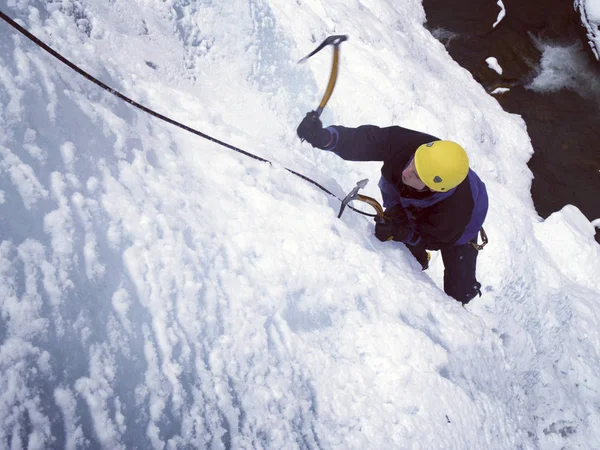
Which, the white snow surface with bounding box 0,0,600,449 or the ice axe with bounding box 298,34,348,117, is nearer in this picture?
the white snow surface with bounding box 0,0,600,449

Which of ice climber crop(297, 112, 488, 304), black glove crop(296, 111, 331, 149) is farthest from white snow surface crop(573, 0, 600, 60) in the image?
black glove crop(296, 111, 331, 149)

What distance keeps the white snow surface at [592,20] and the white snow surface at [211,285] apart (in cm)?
778

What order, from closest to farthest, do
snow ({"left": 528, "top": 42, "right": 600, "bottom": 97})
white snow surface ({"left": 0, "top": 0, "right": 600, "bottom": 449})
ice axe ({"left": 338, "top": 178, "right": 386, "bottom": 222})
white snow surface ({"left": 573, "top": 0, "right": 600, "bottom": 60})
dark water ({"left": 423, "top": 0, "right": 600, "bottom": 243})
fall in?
1. white snow surface ({"left": 0, "top": 0, "right": 600, "bottom": 449})
2. ice axe ({"left": 338, "top": 178, "right": 386, "bottom": 222})
3. dark water ({"left": 423, "top": 0, "right": 600, "bottom": 243})
4. snow ({"left": 528, "top": 42, "right": 600, "bottom": 97})
5. white snow surface ({"left": 573, "top": 0, "right": 600, "bottom": 60})

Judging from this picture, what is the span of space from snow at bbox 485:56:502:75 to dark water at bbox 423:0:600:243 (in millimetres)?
85

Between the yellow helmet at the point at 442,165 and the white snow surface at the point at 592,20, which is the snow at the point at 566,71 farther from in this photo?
the yellow helmet at the point at 442,165

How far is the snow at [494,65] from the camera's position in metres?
7.18

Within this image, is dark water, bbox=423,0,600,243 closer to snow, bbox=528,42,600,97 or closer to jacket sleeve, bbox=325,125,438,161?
snow, bbox=528,42,600,97

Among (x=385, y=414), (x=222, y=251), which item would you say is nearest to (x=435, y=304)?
(x=385, y=414)

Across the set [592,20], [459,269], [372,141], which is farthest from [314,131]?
[592,20]

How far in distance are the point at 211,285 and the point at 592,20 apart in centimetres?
1074

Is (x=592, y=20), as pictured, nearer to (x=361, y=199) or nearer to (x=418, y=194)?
(x=418, y=194)

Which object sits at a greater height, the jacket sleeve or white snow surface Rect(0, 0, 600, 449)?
the jacket sleeve

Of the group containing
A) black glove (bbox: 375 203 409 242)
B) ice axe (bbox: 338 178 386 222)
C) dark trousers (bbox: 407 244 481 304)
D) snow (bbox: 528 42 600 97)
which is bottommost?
dark trousers (bbox: 407 244 481 304)

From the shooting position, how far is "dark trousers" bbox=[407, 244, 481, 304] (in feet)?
9.25
